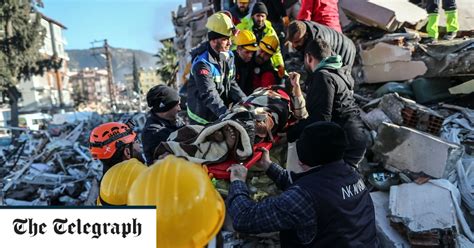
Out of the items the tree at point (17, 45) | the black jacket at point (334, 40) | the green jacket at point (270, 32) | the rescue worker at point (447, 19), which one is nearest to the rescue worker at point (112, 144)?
the black jacket at point (334, 40)

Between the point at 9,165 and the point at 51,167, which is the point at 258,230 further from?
the point at 9,165

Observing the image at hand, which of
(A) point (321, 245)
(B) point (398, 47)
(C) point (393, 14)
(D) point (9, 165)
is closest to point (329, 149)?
(A) point (321, 245)

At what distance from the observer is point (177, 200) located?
1.38 m

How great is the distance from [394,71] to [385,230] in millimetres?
2902

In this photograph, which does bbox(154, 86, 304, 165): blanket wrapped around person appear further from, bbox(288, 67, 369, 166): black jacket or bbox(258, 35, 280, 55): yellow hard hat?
bbox(258, 35, 280, 55): yellow hard hat

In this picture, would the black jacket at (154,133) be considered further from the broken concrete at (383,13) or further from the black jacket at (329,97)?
the broken concrete at (383,13)

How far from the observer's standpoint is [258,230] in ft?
6.28

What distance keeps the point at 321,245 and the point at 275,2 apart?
5.09 meters

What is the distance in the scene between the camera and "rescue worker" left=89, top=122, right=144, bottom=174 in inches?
108

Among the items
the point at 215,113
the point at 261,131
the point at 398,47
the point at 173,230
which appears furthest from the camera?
the point at 398,47

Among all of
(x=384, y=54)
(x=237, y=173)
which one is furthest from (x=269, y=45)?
(x=237, y=173)

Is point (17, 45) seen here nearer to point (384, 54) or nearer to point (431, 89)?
point (384, 54)

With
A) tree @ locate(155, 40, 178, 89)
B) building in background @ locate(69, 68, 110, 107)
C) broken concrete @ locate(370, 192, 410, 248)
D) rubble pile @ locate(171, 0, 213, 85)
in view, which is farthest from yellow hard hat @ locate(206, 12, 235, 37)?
building in background @ locate(69, 68, 110, 107)

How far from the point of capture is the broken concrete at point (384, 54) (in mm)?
5652
